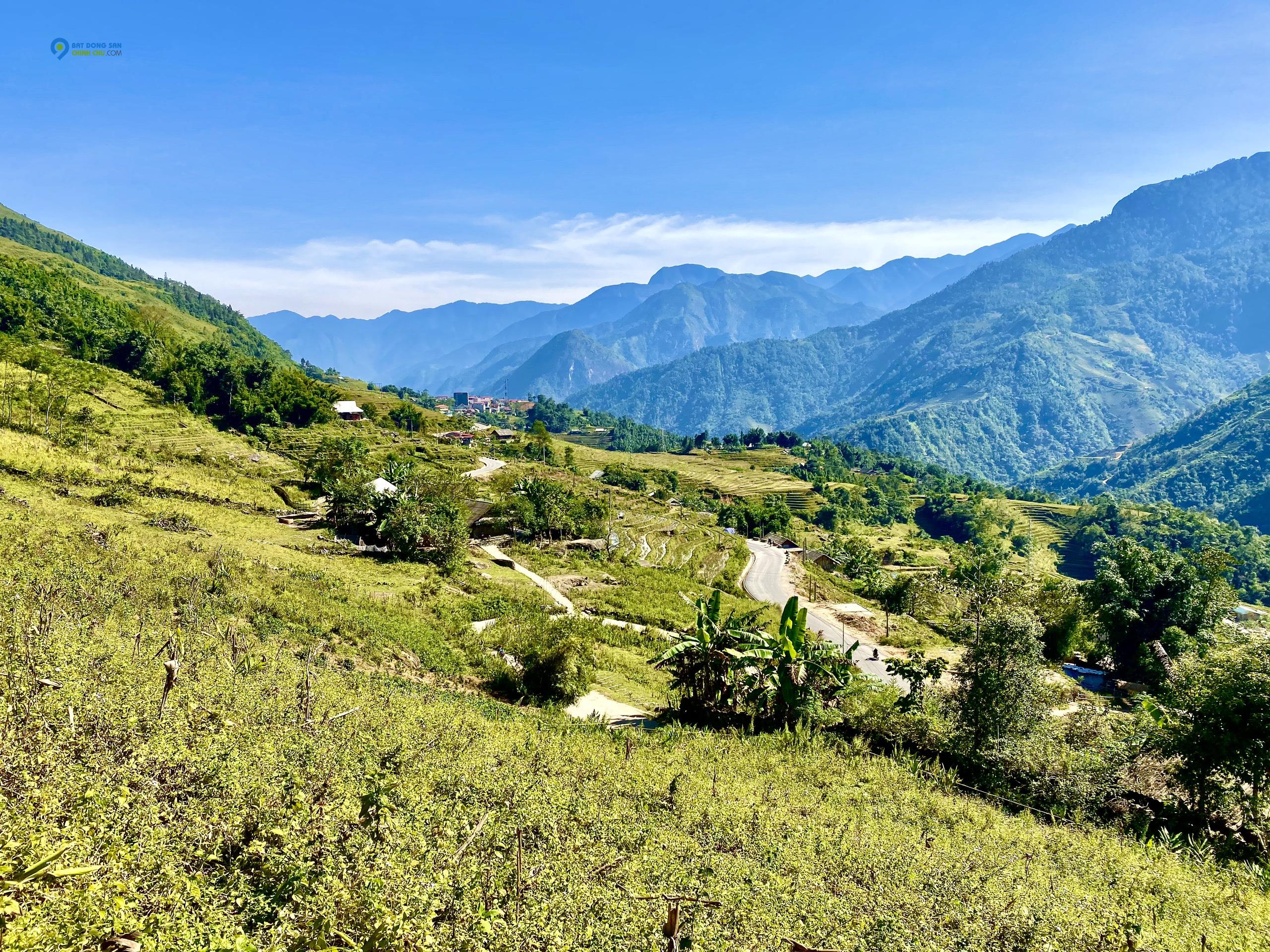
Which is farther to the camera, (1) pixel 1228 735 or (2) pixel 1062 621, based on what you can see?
(2) pixel 1062 621

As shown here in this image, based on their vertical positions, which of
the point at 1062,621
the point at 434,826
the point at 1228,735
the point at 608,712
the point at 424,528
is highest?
the point at 424,528

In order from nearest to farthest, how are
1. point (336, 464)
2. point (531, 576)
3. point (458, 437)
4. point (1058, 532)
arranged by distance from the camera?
point (531, 576), point (336, 464), point (458, 437), point (1058, 532)

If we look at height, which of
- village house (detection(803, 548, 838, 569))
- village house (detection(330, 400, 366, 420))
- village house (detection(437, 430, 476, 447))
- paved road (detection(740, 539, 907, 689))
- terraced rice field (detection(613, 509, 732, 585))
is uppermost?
village house (detection(330, 400, 366, 420))

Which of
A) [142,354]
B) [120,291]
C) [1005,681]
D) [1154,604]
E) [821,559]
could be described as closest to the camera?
[1005,681]

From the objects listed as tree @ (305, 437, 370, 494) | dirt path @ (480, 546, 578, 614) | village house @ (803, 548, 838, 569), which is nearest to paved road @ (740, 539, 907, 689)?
village house @ (803, 548, 838, 569)

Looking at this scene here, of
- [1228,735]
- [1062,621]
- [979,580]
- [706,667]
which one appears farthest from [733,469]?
[1228,735]

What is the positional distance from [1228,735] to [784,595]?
40.8 meters

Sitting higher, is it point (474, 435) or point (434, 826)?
point (474, 435)

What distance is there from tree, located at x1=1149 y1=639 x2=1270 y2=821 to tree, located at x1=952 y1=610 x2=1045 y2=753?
2754 millimetres

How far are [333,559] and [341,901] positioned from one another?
2556 centimetres

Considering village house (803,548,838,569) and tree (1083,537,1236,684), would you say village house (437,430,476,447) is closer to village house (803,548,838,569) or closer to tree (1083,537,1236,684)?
village house (803,548,838,569)

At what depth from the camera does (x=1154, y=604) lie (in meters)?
34.4

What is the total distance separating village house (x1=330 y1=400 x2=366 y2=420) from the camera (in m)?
87.8

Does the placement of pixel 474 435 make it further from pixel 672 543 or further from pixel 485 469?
pixel 672 543
